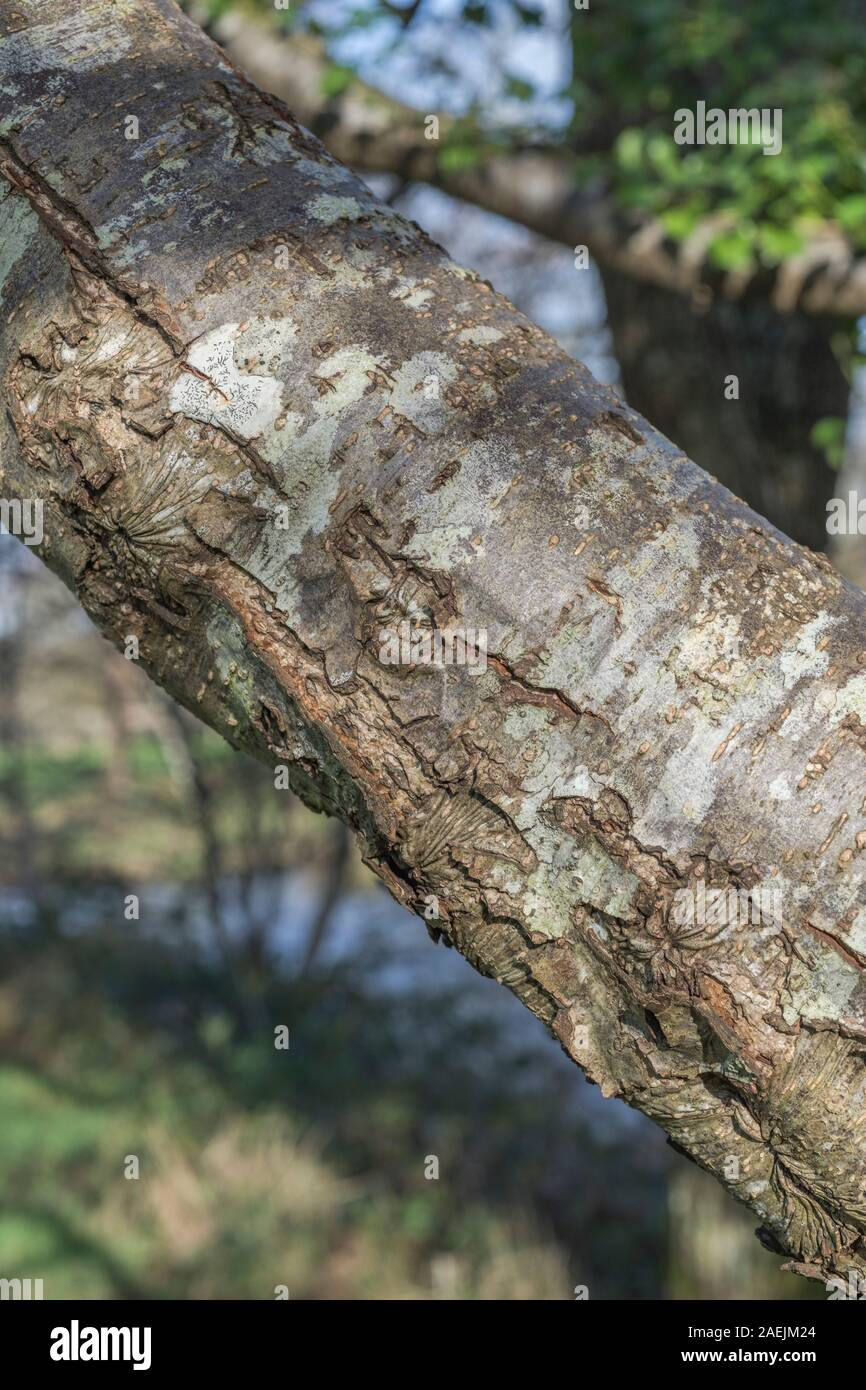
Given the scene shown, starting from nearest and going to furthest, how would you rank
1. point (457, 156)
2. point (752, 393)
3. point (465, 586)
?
point (465, 586) → point (457, 156) → point (752, 393)

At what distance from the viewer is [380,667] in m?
0.72

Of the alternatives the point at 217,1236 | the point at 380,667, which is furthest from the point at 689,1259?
the point at 380,667

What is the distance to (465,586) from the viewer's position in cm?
70

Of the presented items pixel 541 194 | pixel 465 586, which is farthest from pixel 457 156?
pixel 465 586

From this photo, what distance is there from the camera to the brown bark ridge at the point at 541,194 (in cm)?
293

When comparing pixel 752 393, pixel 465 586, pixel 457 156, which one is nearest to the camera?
pixel 465 586

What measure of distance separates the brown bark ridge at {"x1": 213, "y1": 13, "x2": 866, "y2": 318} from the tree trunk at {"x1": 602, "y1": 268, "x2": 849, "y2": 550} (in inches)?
6.2

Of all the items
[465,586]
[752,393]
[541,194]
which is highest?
[541,194]

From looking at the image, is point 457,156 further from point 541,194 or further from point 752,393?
point 752,393

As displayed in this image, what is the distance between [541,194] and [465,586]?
9.55 feet

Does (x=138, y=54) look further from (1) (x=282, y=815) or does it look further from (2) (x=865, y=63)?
(1) (x=282, y=815)

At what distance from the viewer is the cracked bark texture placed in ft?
2.23

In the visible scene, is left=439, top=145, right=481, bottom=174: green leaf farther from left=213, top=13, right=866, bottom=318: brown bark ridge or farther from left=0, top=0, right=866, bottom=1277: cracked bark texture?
left=0, top=0, right=866, bottom=1277: cracked bark texture

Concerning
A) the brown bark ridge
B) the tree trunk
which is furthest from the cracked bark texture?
the tree trunk
